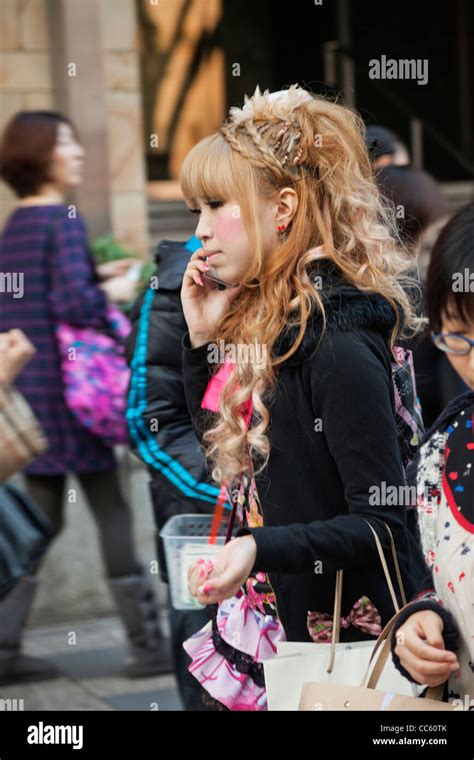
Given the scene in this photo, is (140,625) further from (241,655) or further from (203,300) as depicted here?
(203,300)

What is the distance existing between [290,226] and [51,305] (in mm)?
2802

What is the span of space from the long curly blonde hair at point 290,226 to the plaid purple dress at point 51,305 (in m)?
2.56

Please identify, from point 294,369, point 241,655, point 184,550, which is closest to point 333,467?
point 294,369

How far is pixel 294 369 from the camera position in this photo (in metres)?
2.37

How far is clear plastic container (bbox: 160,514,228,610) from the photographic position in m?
3.23

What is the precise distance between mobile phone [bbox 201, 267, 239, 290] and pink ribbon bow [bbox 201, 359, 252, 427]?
150 millimetres

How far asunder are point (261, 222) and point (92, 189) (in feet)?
13.9

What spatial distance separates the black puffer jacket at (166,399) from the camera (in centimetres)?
358

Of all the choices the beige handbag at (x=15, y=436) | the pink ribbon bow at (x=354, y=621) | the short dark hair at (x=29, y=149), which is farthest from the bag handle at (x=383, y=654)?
the short dark hair at (x=29, y=149)

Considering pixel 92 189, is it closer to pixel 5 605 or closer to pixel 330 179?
pixel 5 605

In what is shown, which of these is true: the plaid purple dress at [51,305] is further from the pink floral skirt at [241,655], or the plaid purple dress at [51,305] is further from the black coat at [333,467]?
the black coat at [333,467]

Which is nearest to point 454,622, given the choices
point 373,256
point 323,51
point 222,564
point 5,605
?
point 222,564

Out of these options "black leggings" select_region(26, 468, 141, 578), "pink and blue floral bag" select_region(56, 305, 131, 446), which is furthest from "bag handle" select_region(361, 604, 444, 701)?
"black leggings" select_region(26, 468, 141, 578)

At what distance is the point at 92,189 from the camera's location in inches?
260
